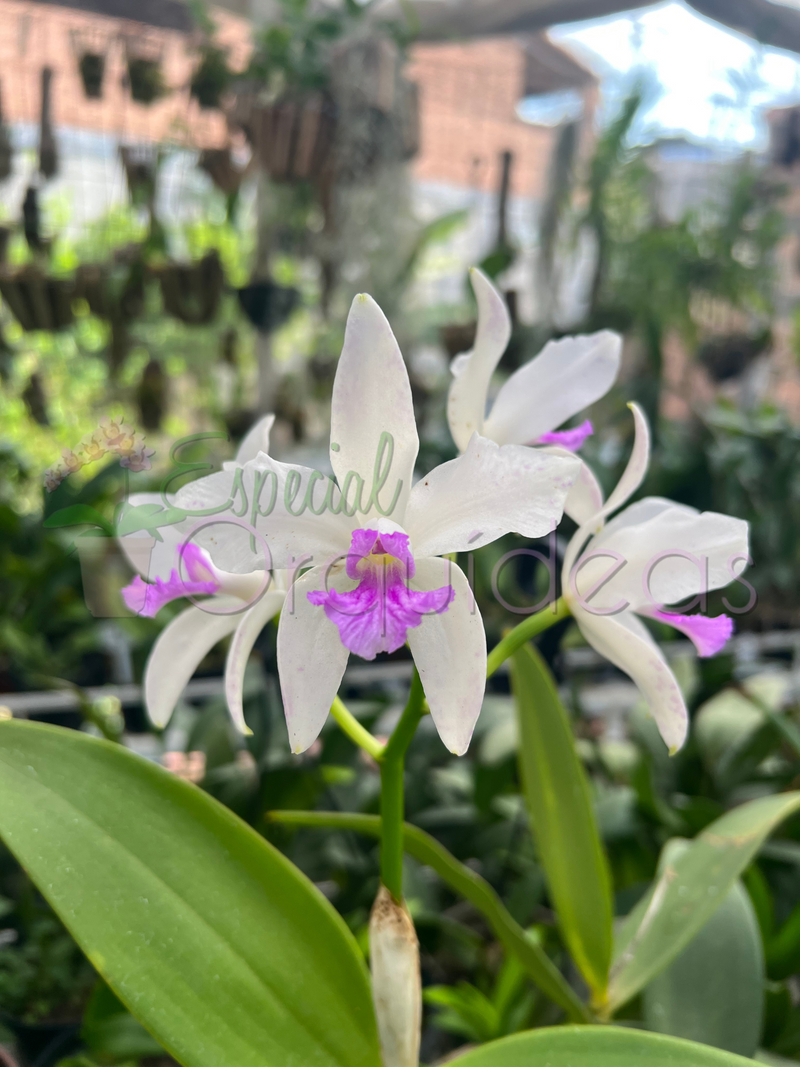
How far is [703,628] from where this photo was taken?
450 mm

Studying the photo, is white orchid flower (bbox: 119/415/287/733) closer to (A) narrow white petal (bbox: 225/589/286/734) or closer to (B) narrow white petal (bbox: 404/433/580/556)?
(A) narrow white petal (bbox: 225/589/286/734)

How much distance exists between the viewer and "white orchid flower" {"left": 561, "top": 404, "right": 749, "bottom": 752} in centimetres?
43

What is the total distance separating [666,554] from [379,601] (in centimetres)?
18

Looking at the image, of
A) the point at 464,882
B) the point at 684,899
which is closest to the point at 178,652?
the point at 464,882

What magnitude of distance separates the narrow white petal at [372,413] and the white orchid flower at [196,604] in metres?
0.06

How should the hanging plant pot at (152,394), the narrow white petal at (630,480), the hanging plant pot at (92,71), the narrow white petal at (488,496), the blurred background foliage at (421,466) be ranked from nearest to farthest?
the narrow white petal at (488,496), the narrow white petal at (630,480), the blurred background foliage at (421,466), the hanging plant pot at (92,71), the hanging plant pot at (152,394)

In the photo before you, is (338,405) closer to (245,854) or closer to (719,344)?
(245,854)

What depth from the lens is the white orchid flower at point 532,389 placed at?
44 centimetres

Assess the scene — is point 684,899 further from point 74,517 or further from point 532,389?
point 74,517

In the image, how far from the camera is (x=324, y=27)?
60.6 inches

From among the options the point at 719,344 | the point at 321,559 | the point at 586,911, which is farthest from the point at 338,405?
the point at 719,344

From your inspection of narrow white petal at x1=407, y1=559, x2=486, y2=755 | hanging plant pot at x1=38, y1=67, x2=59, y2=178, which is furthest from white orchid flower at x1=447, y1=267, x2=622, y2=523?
hanging plant pot at x1=38, y1=67, x2=59, y2=178

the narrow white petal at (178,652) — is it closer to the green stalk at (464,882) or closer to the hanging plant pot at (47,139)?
the green stalk at (464,882)

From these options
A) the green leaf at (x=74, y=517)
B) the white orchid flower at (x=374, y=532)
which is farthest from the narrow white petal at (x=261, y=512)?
the green leaf at (x=74, y=517)
